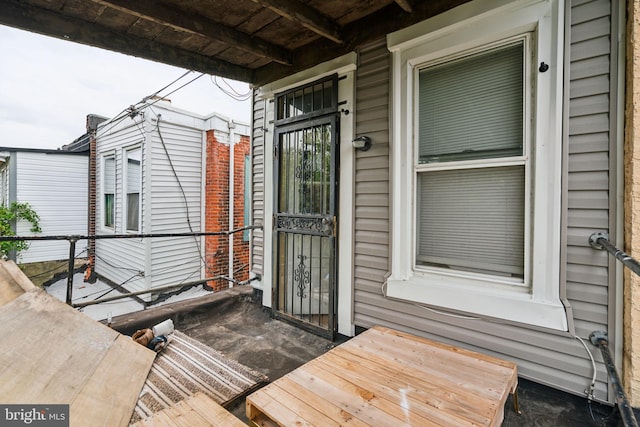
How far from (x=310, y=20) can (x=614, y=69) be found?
1.94 meters

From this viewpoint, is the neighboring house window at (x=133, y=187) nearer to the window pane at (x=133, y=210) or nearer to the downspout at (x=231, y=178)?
the window pane at (x=133, y=210)

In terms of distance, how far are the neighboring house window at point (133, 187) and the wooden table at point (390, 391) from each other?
5835mm

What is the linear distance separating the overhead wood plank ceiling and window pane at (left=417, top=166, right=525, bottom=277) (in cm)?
125

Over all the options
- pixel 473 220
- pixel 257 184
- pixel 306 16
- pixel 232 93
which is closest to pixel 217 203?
pixel 232 93

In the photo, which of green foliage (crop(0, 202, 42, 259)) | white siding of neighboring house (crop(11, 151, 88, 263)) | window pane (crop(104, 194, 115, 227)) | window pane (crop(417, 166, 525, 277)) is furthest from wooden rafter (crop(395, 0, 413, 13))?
white siding of neighboring house (crop(11, 151, 88, 263))

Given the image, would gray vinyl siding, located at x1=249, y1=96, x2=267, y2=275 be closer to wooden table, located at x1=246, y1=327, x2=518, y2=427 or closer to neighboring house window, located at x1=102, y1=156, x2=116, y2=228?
wooden table, located at x1=246, y1=327, x2=518, y2=427

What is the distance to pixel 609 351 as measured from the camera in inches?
60.8

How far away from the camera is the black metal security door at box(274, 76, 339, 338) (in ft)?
9.00

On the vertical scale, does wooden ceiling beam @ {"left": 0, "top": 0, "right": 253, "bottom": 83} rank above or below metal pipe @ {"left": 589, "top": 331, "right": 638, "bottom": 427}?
above

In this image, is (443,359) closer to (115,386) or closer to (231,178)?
(115,386)

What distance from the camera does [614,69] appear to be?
1542mm

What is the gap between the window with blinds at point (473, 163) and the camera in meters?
1.91

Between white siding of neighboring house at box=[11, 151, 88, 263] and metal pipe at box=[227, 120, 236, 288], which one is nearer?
metal pipe at box=[227, 120, 236, 288]

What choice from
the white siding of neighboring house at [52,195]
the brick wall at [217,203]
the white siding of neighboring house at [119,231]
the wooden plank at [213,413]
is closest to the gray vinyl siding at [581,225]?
the wooden plank at [213,413]
